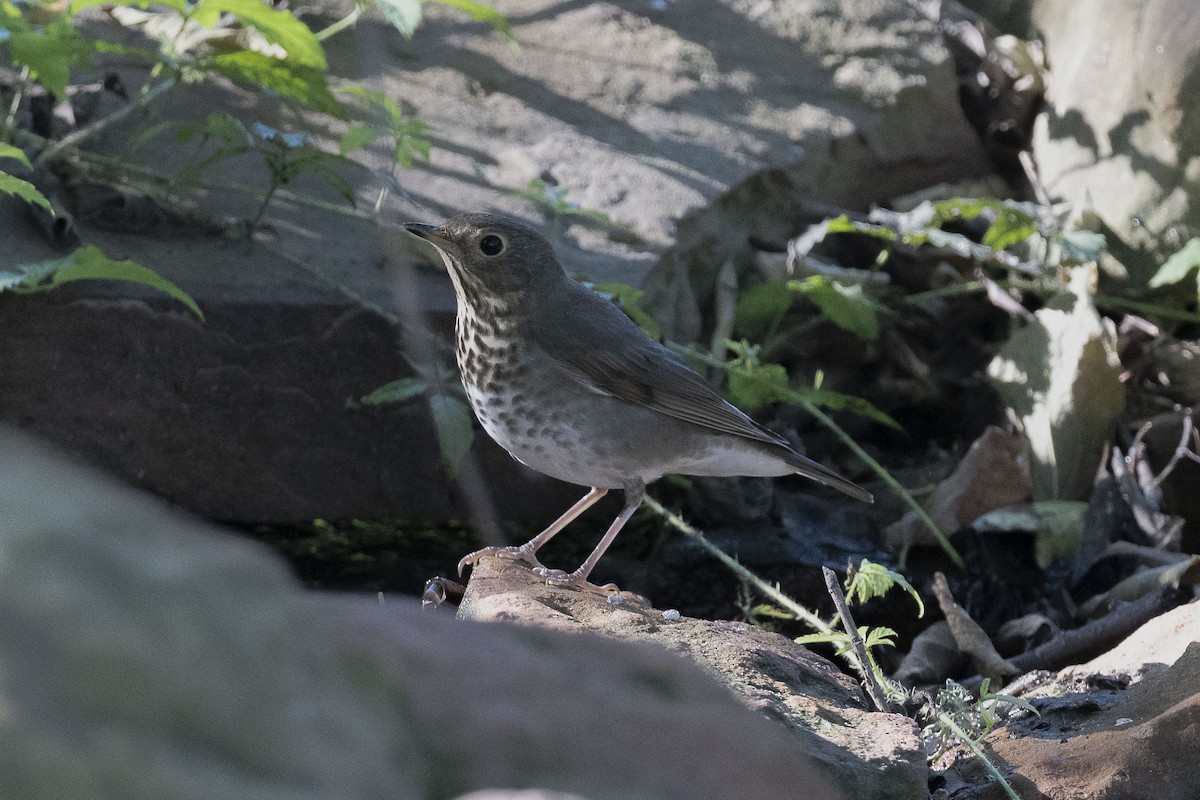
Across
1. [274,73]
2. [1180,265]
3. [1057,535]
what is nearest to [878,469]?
[1057,535]

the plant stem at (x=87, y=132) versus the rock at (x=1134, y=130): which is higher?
the rock at (x=1134, y=130)

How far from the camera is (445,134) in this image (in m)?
5.97

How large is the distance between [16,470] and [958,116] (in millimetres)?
6636

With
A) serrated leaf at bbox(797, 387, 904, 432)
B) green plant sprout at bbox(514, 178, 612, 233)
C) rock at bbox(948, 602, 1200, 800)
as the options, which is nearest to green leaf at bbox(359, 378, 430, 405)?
green plant sprout at bbox(514, 178, 612, 233)

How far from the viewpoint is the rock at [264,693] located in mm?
1090

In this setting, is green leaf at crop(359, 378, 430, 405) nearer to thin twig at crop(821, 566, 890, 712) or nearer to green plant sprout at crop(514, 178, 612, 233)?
green plant sprout at crop(514, 178, 612, 233)

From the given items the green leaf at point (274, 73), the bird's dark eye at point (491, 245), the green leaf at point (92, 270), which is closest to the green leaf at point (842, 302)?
the bird's dark eye at point (491, 245)

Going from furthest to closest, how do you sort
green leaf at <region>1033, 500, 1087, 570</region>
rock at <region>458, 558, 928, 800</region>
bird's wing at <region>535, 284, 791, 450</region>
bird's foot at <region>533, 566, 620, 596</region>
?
green leaf at <region>1033, 500, 1087, 570</region>, bird's wing at <region>535, 284, 791, 450</region>, bird's foot at <region>533, 566, 620, 596</region>, rock at <region>458, 558, 928, 800</region>

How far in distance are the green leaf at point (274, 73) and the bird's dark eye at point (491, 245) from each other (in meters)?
1.19

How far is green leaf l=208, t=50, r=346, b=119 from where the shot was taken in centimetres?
460

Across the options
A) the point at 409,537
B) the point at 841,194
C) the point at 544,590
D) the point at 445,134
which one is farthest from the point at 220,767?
the point at 841,194

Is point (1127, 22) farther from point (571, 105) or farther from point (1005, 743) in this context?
point (1005, 743)

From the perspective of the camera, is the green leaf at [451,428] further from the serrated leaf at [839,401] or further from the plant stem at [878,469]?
the serrated leaf at [839,401]

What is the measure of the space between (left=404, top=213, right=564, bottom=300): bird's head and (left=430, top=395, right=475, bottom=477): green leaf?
0.43 meters
